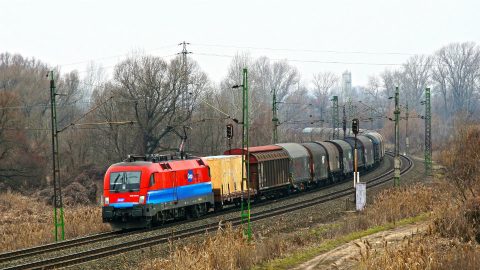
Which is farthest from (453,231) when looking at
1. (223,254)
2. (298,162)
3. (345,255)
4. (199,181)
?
(298,162)

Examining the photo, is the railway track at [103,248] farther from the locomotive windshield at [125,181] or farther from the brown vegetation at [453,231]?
the brown vegetation at [453,231]

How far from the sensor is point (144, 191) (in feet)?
79.1

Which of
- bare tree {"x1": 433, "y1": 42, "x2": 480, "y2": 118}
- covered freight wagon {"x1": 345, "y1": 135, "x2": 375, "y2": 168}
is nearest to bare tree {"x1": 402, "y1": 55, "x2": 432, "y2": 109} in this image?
bare tree {"x1": 433, "y1": 42, "x2": 480, "y2": 118}

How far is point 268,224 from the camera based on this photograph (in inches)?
980

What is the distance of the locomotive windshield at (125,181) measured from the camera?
2433cm

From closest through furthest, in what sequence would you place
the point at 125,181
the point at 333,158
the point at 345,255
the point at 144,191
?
the point at 345,255 → the point at 144,191 → the point at 125,181 → the point at 333,158

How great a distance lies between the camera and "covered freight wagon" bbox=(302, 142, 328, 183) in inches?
1657

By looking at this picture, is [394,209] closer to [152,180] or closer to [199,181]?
[199,181]

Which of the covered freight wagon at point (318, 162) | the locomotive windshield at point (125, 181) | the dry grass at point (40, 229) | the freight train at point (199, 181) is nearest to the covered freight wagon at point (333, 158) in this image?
the freight train at point (199, 181)

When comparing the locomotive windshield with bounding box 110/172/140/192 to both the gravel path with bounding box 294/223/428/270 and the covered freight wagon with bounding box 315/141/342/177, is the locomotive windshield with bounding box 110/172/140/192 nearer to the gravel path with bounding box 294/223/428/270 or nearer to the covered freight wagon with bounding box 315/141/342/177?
the gravel path with bounding box 294/223/428/270

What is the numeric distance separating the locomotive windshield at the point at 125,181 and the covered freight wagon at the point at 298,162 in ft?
A: 52.3

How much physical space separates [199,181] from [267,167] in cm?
776

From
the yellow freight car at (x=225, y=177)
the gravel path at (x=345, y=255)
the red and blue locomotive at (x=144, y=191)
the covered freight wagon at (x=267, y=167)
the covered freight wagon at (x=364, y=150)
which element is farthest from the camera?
the covered freight wagon at (x=364, y=150)

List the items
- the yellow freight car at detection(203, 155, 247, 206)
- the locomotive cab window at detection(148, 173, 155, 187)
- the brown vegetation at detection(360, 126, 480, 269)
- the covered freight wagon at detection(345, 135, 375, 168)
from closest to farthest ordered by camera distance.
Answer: the brown vegetation at detection(360, 126, 480, 269)
the locomotive cab window at detection(148, 173, 155, 187)
the yellow freight car at detection(203, 155, 247, 206)
the covered freight wagon at detection(345, 135, 375, 168)
